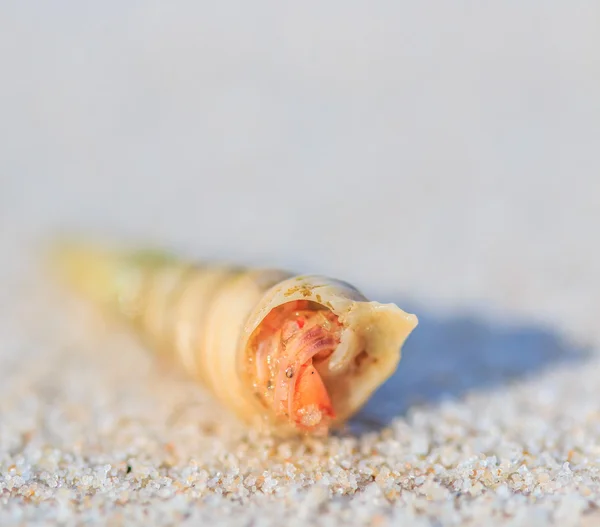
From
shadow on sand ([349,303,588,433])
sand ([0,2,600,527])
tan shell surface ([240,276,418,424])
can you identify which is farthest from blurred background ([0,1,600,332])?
tan shell surface ([240,276,418,424])

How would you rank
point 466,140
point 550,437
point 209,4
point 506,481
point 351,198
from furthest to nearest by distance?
1. point 209,4
2. point 466,140
3. point 351,198
4. point 550,437
5. point 506,481

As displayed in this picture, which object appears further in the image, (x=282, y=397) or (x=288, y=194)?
(x=288, y=194)

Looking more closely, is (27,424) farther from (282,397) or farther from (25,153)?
(25,153)

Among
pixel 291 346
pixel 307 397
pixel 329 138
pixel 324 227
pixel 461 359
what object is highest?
pixel 329 138

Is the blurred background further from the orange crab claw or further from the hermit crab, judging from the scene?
the orange crab claw

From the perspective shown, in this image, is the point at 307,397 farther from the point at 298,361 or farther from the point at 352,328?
the point at 352,328

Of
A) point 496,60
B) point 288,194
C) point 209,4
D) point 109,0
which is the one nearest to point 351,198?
point 288,194

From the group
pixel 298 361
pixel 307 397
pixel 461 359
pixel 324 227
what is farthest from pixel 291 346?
pixel 324 227
